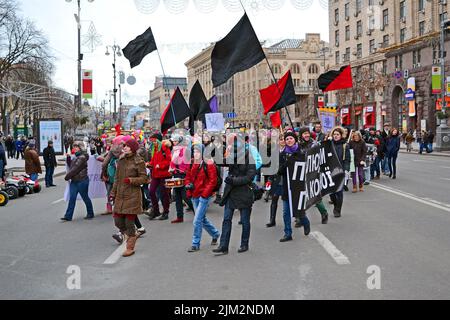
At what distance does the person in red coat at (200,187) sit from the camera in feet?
25.6

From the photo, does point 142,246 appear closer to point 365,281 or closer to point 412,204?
point 365,281

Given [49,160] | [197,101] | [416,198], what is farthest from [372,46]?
[416,198]

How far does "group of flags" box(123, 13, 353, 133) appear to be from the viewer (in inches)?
372

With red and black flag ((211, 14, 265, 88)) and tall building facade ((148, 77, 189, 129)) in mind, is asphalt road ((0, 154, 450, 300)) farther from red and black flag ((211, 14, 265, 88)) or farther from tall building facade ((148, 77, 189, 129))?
tall building facade ((148, 77, 189, 129))

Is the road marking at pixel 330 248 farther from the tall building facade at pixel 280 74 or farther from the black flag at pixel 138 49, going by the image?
the tall building facade at pixel 280 74

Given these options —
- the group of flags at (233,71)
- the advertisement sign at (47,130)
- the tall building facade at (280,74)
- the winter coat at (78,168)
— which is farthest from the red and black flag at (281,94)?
the tall building facade at (280,74)

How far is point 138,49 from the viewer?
14852mm

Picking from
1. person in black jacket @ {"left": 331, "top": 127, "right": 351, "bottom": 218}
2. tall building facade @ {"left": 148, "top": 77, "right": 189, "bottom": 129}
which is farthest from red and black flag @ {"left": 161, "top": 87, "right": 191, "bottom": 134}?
tall building facade @ {"left": 148, "top": 77, "right": 189, "bottom": 129}

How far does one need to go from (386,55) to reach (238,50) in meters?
46.1

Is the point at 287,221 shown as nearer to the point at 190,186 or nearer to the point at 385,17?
the point at 190,186

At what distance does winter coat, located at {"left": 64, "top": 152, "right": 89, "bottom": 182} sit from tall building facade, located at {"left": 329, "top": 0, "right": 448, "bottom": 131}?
36.7 metres

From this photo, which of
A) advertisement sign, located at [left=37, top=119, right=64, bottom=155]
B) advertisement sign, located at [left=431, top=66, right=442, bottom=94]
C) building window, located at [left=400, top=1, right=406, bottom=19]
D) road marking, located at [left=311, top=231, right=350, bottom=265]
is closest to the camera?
road marking, located at [left=311, top=231, right=350, bottom=265]
